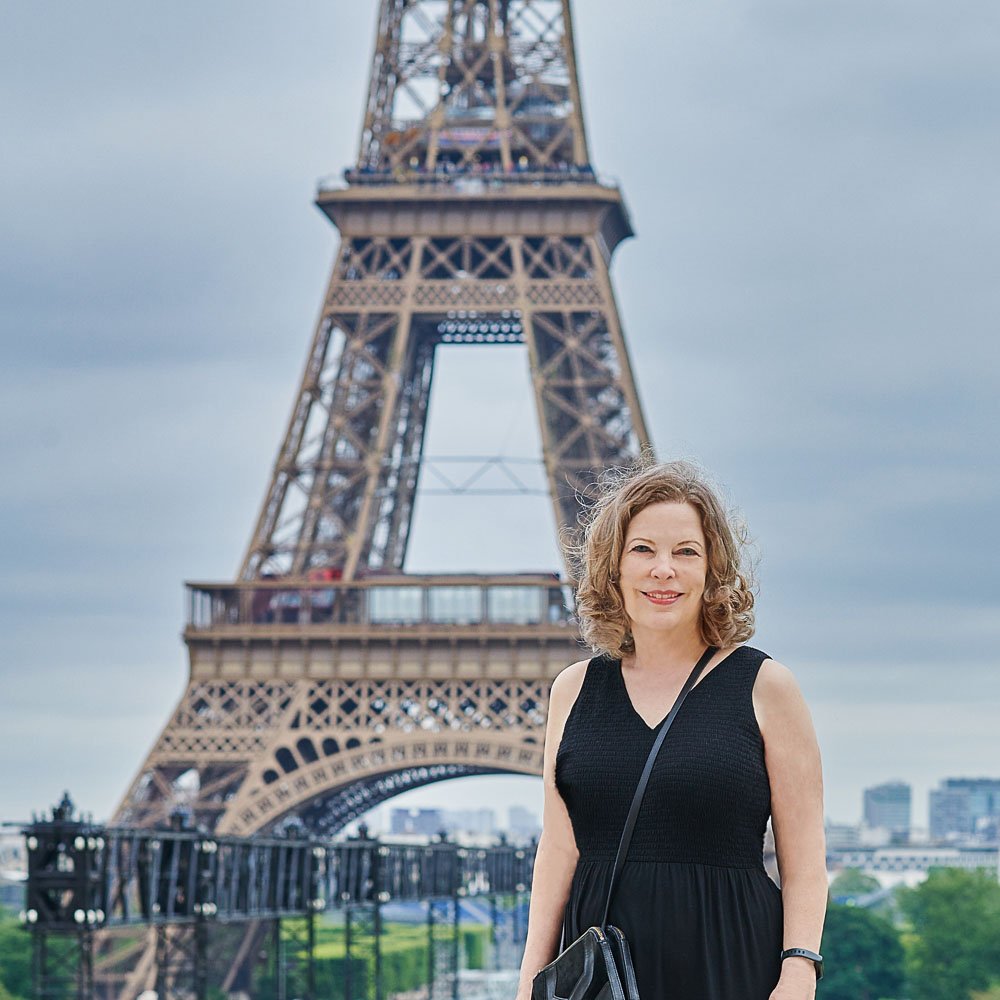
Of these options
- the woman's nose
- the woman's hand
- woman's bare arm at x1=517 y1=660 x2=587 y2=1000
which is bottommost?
the woman's hand

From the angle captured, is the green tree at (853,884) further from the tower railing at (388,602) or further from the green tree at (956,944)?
the tower railing at (388,602)

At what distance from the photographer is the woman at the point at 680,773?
5.21 meters

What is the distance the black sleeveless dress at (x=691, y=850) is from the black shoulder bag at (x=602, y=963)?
3 cm

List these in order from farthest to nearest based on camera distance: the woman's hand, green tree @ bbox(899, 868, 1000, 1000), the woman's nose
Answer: green tree @ bbox(899, 868, 1000, 1000) → the woman's nose → the woman's hand

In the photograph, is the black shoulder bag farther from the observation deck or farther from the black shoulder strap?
the observation deck

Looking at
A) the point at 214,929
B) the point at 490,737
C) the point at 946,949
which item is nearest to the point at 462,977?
the point at 946,949

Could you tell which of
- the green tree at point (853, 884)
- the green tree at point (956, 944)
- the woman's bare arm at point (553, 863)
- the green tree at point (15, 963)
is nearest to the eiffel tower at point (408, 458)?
the green tree at point (15, 963)

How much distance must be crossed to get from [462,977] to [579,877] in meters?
73.4

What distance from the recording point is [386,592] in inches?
1961

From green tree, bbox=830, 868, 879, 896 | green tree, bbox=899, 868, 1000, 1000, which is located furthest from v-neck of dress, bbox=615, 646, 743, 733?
green tree, bbox=830, 868, 879, 896

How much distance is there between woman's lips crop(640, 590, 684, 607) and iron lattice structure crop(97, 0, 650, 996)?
4199 cm

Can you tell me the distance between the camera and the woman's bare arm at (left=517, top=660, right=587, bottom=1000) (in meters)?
5.51

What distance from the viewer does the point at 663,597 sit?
215 inches

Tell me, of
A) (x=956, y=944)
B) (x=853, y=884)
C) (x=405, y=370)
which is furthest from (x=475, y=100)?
(x=853, y=884)
